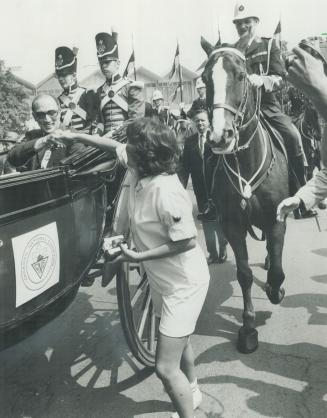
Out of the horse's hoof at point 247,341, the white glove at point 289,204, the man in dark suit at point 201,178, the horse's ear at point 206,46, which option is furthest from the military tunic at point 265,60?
the white glove at point 289,204

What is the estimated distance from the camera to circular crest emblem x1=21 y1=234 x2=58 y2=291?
7.34ft

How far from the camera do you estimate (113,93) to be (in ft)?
14.3

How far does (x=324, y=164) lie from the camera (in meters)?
2.26

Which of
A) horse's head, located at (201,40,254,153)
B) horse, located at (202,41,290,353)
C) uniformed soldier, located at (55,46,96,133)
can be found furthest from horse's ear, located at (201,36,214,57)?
uniformed soldier, located at (55,46,96,133)

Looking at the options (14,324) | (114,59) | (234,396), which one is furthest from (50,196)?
(114,59)

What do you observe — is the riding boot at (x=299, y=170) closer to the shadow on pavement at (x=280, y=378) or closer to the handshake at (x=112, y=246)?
the shadow on pavement at (x=280, y=378)

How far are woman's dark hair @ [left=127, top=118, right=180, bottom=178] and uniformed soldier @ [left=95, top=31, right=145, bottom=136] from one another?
2.00 meters

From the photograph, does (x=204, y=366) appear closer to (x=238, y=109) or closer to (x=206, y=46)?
(x=238, y=109)

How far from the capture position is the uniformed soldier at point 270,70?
3.99 metres

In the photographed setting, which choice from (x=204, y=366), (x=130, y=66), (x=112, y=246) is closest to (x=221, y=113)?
(x=112, y=246)

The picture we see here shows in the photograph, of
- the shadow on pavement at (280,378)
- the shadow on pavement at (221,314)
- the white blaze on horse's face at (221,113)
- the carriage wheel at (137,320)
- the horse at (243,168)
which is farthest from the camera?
the shadow on pavement at (221,314)

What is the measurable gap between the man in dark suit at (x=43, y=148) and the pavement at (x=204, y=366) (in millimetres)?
1522

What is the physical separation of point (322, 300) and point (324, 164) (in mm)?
2317

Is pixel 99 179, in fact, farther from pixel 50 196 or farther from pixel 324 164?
pixel 324 164
